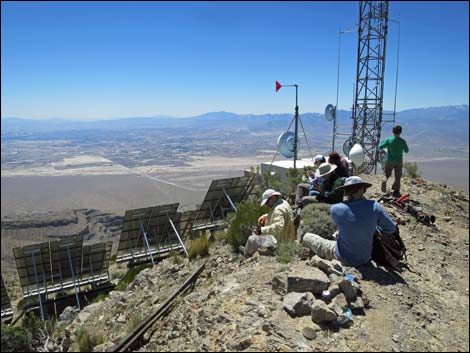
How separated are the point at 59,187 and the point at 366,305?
5643 centimetres

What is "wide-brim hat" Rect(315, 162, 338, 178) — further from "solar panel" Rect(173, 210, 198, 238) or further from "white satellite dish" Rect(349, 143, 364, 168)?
"solar panel" Rect(173, 210, 198, 238)

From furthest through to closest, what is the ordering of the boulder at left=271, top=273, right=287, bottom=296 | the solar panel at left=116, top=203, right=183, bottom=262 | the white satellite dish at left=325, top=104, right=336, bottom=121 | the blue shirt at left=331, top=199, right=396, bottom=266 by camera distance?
the white satellite dish at left=325, top=104, right=336, bottom=121 → the solar panel at left=116, top=203, right=183, bottom=262 → the blue shirt at left=331, top=199, right=396, bottom=266 → the boulder at left=271, top=273, right=287, bottom=296

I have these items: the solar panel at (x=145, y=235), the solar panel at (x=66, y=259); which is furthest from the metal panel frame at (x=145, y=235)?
the solar panel at (x=66, y=259)

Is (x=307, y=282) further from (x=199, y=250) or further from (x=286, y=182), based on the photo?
(x=286, y=182)

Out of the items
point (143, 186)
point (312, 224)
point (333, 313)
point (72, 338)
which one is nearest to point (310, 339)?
point (333, 313)

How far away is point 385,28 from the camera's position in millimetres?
14773

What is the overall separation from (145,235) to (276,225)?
318 inches

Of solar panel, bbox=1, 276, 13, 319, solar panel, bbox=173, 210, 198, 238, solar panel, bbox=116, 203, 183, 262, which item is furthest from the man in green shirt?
solar panel, bbox=1, 276, 13, 319

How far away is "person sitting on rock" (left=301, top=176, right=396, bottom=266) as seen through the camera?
4.55m

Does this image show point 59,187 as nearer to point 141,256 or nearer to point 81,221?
point 81,221

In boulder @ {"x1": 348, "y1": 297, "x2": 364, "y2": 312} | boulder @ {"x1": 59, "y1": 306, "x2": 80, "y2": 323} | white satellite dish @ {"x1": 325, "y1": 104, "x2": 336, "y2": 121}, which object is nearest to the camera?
boulder @ {"x1": 348, "y1": 297, "x2": 364, "y2": 312}

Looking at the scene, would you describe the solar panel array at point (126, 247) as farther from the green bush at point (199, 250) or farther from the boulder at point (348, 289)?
the boulder at point (348, 289)

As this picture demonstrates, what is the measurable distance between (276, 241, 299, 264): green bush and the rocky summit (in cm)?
8

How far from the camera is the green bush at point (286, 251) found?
529cm
